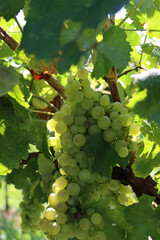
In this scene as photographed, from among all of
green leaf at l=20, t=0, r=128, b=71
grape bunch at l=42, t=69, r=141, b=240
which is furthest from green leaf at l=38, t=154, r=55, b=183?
green leaf at l=20, t=0, r=128, b=71

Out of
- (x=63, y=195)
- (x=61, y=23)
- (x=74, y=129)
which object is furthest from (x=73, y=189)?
(x=61, y=23)

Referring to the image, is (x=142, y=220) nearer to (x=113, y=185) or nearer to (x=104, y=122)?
(x=113, y=185)

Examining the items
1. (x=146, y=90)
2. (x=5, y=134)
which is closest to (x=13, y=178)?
(x=5, y=134)

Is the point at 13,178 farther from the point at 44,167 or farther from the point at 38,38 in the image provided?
the point at 38,38

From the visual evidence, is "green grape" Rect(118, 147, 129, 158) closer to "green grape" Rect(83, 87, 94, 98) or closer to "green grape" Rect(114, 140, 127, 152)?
"green grape" Rect(114, 140, 127, 152)

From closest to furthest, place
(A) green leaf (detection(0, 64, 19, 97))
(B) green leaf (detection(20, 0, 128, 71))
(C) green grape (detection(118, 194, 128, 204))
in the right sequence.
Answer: (B) green leaf (detection(20, 0, 128, 71)) → (A) green leaf (detection(0, 64, 19, 97)) → (C) green grape (detection(118, 194, 128, 204))

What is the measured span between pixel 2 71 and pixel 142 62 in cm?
49

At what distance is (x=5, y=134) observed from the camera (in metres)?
0.81

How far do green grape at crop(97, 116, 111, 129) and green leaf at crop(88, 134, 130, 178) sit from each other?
0.02m

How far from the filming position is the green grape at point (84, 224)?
0.65 metres

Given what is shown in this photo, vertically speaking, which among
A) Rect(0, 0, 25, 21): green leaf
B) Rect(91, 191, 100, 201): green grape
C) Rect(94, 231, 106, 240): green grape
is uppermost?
Rect(0, 0, 25, 21): green leaf

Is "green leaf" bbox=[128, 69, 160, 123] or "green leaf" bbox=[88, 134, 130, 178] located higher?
"green leaf" bbox=[128, 69, 160, 123]

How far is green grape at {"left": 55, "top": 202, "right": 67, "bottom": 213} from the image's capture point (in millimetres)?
679

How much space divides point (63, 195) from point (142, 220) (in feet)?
0.61
